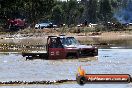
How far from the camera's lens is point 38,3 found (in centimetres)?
11981

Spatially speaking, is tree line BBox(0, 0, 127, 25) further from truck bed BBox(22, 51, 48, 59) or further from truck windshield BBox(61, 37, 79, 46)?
truck windshield BBox(61, 37, 79, 46)

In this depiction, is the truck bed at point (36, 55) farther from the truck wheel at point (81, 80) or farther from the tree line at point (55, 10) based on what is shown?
the tree line at point (55, 10)

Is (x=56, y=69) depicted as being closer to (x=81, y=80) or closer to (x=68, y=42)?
(x=68, y=42)

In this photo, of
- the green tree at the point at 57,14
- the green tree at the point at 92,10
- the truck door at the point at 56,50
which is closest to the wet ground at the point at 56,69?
the truck door at the point at 56,50

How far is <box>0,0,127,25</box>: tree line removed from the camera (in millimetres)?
109031

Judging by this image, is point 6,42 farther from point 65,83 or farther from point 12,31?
point 65,83

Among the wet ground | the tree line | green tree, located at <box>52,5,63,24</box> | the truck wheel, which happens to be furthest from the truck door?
green tree, located at <box>52,5,63,24</box>

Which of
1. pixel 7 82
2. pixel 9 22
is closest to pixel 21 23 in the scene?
pixel 9 22

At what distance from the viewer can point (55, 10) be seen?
538 feet

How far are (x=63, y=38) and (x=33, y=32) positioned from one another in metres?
45.7

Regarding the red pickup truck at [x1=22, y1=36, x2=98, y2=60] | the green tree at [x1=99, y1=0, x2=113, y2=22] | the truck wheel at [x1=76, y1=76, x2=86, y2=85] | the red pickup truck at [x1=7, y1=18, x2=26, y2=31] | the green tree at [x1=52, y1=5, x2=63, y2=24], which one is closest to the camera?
the truck wheel at [x1=76, y1=76, x2=86, y2=85]

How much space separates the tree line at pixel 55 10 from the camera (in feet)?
358

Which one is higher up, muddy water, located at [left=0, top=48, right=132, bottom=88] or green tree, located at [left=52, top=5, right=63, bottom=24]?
muddy water, located at [left=0, top=48, right=132, bottom=88]

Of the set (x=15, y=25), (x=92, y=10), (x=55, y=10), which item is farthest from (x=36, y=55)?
(x=92, y=10)
